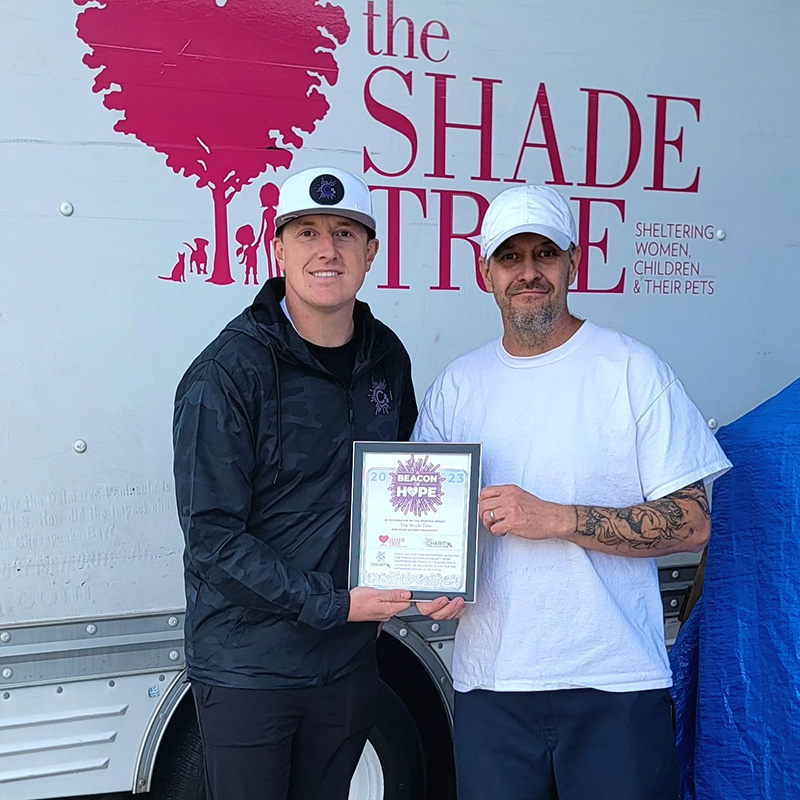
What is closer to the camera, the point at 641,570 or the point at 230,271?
the point at 641,570

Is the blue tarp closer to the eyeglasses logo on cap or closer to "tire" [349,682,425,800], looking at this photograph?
"tire" [349,682,425,800]

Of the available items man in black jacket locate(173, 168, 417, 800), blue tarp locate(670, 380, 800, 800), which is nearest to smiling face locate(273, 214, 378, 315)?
man in black jacket locate(173, 168, 417, 800)

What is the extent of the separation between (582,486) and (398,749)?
4.80 ft

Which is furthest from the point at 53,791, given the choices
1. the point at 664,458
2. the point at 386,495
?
the point at 664,458

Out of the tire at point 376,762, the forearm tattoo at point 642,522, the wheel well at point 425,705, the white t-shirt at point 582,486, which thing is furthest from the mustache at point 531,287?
the tire at point 376,762

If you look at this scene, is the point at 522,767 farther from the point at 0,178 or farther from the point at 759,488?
the point at 0,178

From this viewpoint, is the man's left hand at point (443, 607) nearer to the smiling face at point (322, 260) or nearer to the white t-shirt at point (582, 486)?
the white t-shirt at point (582, 486)

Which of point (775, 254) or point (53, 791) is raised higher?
point (775, 254)

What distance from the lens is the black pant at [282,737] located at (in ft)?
6.34

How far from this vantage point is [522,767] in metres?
1.90

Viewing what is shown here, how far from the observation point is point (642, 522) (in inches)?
71.9

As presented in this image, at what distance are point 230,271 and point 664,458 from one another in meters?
1.31

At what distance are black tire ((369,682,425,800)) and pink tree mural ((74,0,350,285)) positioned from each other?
4.74ft

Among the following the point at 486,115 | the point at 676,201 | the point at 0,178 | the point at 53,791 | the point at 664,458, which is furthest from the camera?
the point at 676,201
